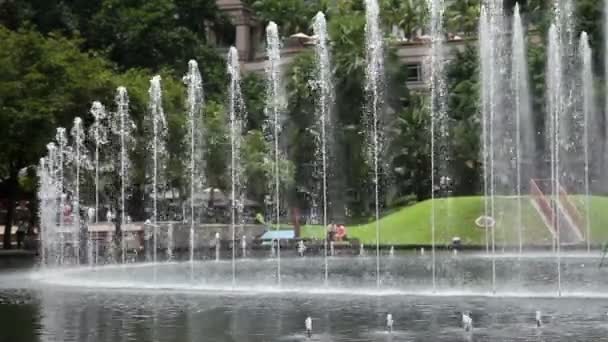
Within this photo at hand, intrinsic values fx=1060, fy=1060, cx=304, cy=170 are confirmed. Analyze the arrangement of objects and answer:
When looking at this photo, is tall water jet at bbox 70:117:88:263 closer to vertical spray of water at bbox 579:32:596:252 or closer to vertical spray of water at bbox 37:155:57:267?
vertical spray of water at bbox 37:155:57:267

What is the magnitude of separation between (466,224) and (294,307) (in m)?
22.9

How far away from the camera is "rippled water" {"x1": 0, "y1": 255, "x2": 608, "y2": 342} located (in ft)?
52.2

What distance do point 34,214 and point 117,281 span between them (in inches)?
880

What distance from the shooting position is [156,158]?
4506 cm

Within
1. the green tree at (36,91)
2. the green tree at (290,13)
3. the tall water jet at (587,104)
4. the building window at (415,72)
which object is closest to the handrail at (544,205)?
the tall water jet at (587,104)

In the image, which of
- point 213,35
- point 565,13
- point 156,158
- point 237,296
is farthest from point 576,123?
point 213,35

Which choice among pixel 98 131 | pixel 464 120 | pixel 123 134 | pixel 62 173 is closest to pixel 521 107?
pixel 464 120

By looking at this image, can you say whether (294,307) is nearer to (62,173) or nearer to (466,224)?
(466,224)

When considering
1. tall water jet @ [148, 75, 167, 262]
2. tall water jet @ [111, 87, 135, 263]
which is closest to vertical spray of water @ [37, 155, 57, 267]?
tall water jet @ [111, 87, 135, 263]

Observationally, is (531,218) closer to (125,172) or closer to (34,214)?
(125,172)

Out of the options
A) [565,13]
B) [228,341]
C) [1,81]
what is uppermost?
[565,13]

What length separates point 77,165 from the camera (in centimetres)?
4275

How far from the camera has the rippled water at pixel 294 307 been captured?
15.9 m

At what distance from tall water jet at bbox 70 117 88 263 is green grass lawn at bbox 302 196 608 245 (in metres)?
10.9
